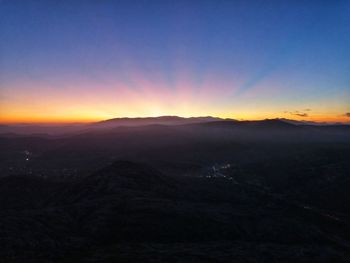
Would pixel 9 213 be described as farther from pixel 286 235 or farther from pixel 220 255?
pixel 286 235

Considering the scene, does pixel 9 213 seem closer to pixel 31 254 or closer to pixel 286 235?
pixel 31 254

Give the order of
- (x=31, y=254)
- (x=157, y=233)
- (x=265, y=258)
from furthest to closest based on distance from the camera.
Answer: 1. (x=157, y=233)
2. (x=265, y=258)
3. (x=31, y=254)

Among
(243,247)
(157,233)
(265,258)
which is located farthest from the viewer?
(157,233)

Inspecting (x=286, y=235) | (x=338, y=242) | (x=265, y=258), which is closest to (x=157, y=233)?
(x=265, y=258)

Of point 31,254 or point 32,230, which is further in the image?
point 32,230

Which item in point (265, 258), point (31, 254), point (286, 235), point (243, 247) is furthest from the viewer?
point (286, 235)

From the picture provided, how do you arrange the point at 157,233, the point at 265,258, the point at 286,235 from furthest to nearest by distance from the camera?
the point at 286,235
the point at 157,233
the point at 265,258

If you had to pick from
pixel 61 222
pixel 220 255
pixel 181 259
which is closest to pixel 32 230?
pixel 61 222

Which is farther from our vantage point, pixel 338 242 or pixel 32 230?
pixel 338 242
